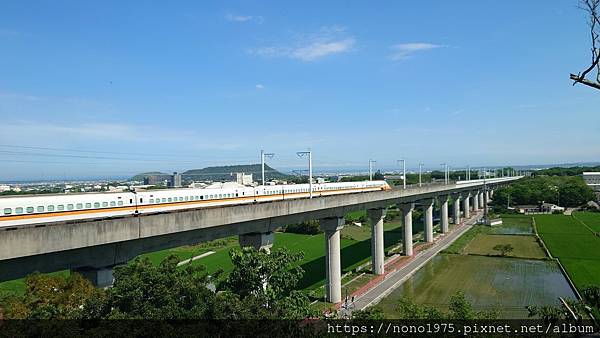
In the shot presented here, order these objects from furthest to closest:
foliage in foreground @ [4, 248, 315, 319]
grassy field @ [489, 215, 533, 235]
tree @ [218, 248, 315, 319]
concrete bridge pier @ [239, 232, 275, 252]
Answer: grassy field @ [489, 215, 533, 235]
concrete bridge pier @ [239, 232, 275, 252]
tree @ [218, 248, 315, 319]
foliage in foreground @ [4, 248, 315, 319]

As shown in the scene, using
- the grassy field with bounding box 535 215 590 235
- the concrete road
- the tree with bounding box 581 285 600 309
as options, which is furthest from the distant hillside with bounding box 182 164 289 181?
the grassy field with bounding box 535 215 590 235

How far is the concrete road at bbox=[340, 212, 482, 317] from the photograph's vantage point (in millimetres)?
33031

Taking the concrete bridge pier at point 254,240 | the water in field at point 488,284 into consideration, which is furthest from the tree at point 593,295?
the concrete bridge pier at point 254,240

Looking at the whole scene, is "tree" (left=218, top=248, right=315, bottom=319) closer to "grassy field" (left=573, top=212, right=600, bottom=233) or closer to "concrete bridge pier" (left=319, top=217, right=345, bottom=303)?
"concrete bridge pier" (left=319, top=217, right=345, bottom=303)

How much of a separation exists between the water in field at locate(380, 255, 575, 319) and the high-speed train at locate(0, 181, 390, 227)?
13.8 meters

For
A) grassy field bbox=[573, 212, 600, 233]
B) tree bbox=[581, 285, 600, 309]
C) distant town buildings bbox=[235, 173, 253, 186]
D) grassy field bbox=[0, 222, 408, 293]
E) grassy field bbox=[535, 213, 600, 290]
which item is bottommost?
grassy field bbox=[0, 222, 408, 293]

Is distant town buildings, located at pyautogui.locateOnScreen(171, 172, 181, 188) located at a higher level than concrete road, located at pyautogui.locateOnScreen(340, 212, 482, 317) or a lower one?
higher

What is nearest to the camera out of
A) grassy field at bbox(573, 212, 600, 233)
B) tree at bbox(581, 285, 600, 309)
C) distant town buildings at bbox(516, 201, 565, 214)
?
tree at bbox(581, 285, 600, 309)

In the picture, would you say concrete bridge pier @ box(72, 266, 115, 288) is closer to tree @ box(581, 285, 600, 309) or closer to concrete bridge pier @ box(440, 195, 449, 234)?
tree @ box(581, 285, 600, 309)

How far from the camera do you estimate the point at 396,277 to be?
139ft

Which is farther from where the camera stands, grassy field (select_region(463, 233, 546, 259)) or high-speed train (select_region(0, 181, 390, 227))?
grassy field (select_region(463, 233, 546, 259))

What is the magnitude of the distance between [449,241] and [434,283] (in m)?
26.3

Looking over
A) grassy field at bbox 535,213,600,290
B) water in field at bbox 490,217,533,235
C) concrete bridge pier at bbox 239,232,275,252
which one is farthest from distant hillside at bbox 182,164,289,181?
water in field at bbox 490,217,533,235

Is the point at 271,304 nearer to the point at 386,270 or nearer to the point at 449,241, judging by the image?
the point at 386,270
